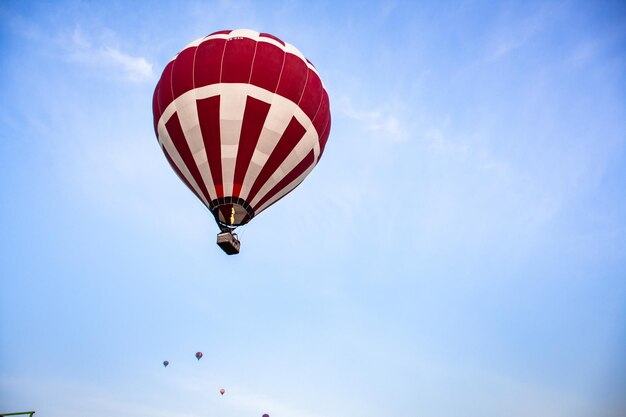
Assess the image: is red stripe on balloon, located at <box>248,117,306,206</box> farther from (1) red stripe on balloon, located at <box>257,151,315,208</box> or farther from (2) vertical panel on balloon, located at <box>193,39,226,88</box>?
(2) vertical panel on balloon, located at <box>193,39,226,88</box>

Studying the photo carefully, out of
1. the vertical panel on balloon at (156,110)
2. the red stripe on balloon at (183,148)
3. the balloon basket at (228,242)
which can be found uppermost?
the vertical panel on balloon at (156,110)

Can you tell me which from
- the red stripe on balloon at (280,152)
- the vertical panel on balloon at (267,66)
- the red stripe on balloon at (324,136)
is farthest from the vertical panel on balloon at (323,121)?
the vertical panel on balloon at (267,66)

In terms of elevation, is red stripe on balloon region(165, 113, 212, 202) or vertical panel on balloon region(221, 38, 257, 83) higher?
vertical panel on balloon region(221, 38, 257, 83)

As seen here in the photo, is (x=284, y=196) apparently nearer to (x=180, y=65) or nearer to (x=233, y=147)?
(x=233, y=147)

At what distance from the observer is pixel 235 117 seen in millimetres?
12914

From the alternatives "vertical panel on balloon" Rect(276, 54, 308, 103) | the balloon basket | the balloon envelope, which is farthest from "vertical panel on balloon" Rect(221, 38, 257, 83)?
the balloon basket

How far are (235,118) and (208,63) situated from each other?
1.95 metres

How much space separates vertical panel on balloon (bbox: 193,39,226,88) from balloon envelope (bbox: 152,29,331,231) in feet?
0.10

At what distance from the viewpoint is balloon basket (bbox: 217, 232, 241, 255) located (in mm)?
12148

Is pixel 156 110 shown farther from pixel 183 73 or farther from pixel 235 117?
pixel 235 117

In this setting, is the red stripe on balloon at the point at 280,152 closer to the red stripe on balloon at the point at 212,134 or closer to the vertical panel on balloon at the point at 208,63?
the red stripe on balloon at the point at 212,134

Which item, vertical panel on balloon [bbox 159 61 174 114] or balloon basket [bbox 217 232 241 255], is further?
vertical panel on balloon [bbox 159 61 174 114]

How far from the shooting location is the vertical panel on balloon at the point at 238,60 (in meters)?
13.0

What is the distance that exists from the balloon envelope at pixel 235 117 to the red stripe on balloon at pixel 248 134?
29mm
